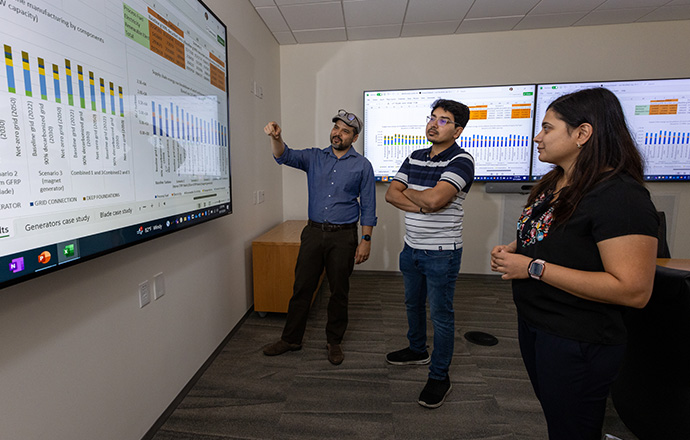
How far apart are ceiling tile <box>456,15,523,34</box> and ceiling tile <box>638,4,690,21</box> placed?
1229 millimetres

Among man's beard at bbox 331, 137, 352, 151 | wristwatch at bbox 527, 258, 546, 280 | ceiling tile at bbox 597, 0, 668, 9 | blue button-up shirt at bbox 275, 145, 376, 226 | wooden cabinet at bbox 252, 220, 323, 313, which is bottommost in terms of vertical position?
wooden cabinet at bbox 252, 220, 323, 313

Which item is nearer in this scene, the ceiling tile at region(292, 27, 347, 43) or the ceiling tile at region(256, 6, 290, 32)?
the ceiling tile at region(256, 6, 290, 32)

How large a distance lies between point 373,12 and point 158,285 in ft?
9.45

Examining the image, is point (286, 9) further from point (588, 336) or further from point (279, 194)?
point (588, 336)

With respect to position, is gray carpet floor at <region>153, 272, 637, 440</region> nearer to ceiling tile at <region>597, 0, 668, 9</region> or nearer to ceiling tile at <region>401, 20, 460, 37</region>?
ceiling tile at <region>401, 20, 460, 37</region>

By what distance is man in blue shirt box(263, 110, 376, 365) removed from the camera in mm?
2266

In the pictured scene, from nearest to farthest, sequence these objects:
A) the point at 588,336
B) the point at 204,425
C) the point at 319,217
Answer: the point at 588,336
the point at 204,425
the point at 319,217

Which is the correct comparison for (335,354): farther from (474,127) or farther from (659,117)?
(659,117)

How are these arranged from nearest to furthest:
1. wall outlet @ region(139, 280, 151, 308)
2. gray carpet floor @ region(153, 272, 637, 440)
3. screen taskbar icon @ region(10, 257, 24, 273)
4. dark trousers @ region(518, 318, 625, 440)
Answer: screen taskbar icon @ region(10, 257, 24, 273) → dark trousers @ region(518, 318, 625, 440) → wall outlet @ region(139, 280, 151, 308) → gray carpet floor @ region(153, 272, 637, 440)

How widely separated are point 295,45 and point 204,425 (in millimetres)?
3667

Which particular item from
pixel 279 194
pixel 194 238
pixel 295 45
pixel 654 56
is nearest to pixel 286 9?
pixel 295 45

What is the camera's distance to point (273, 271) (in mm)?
2783

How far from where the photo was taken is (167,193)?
152 cm

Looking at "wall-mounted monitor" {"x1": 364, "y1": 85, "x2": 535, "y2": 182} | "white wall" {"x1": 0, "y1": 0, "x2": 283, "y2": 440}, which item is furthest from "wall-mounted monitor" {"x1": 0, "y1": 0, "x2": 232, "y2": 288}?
"wall-mounted monitor" {"x1": 364, "y1": 85, "x2": 535, "y2": 182}
